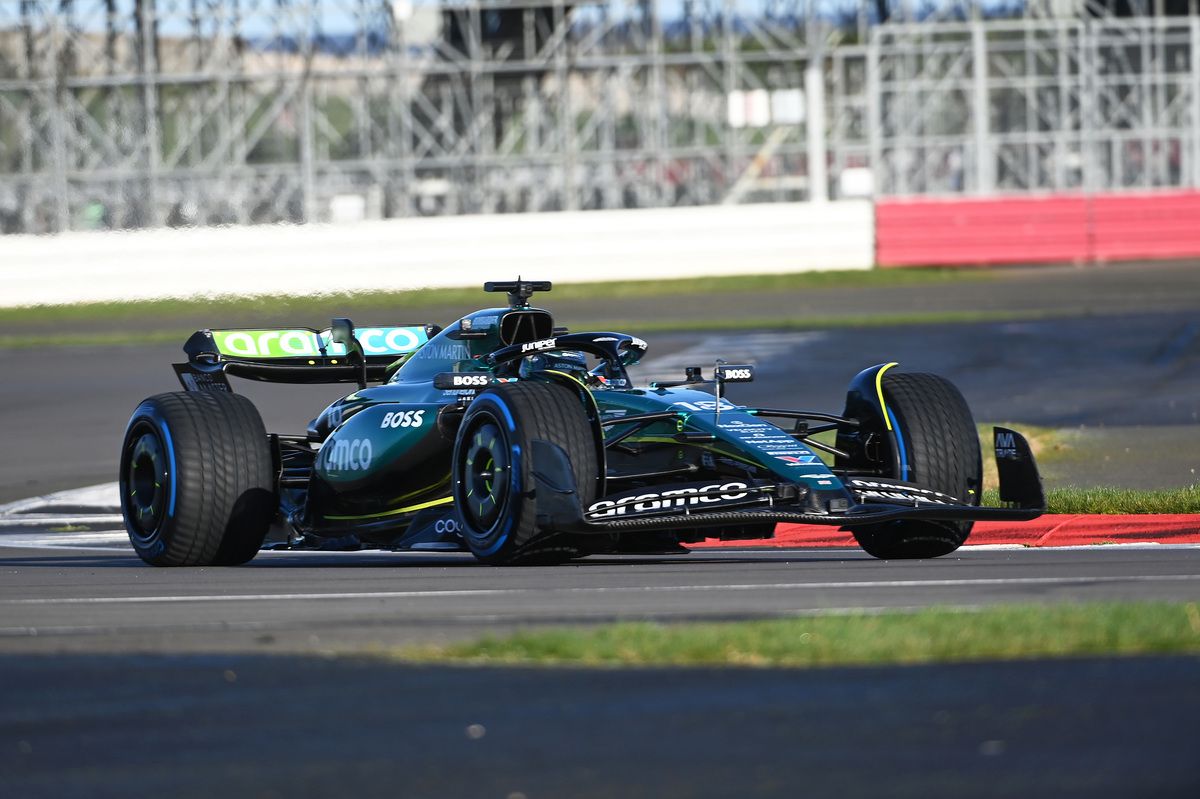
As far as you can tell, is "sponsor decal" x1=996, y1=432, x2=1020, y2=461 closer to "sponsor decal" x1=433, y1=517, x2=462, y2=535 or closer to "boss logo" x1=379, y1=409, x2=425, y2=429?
Result: "sponsor decal" x1=433, y1=517, x2=462, y2=535

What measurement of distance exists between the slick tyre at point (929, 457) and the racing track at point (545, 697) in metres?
0.23

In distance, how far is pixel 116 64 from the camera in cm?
4478

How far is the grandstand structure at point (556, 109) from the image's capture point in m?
42.7

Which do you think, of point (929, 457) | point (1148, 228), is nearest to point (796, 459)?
point (929, 457)

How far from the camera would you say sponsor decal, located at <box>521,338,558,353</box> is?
10.8 m

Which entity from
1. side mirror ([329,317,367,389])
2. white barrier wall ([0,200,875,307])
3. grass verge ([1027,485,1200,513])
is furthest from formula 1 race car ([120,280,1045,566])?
white barrier wall ([0,200,875,307])

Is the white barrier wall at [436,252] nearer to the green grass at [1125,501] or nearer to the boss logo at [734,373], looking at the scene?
the green grass at [1125,501]

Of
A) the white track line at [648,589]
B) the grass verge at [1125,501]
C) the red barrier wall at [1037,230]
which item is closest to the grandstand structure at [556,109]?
the red barrier wall at [1037,230]

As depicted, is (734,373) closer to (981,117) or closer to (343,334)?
(343,334)

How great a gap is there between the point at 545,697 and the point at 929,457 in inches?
176

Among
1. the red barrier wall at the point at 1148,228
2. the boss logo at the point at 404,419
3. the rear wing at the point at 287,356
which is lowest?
the boss logo at the point at 404,419

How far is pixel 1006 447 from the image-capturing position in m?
10.2

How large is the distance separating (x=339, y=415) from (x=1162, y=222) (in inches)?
1107

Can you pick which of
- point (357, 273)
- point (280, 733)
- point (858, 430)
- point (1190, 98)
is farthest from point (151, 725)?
point (1190, 98)
